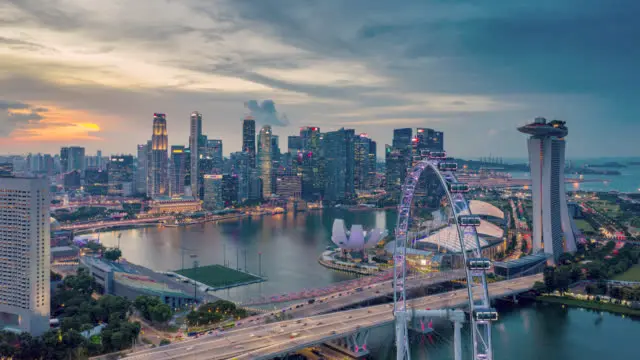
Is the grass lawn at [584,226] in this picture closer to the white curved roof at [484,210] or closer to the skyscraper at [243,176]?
the white curved roof at [484,210]

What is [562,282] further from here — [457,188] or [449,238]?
[457,188]

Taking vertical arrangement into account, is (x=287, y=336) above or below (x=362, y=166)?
below

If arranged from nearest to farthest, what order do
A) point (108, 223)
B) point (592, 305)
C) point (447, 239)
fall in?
point (592, 305) → point (447, 239) → point (108, 223)

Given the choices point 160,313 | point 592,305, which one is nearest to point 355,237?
point 592,305

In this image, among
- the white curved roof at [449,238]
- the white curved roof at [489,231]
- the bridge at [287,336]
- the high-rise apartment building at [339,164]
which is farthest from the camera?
the high-rise apartment building at [339,164]

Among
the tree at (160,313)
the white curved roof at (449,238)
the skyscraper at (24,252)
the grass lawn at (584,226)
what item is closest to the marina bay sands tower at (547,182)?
the white curved roof at (449,238)

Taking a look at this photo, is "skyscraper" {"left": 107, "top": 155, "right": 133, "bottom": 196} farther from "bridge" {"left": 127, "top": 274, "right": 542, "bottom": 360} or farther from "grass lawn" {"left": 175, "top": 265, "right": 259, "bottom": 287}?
"bridge" {"left": 127, "top": 274, "right": 542, "bottom": 360}

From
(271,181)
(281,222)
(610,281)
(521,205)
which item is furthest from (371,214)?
(610,281)
